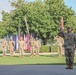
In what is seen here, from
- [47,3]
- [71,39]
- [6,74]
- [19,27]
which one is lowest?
[6,74]

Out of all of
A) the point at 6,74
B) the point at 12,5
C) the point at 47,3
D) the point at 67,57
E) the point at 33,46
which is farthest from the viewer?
the point at 12,5

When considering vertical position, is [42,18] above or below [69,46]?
above

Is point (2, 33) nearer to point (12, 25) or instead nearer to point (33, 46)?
point (12, 25)

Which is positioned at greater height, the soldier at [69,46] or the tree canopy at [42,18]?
the tree canopy at [42,18]

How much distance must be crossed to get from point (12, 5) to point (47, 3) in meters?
7.91

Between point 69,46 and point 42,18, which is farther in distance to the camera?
point 42,18

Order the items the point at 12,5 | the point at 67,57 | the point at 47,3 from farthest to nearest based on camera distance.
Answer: the point at 12,5 < the point at 47,3 < the point at 67,57

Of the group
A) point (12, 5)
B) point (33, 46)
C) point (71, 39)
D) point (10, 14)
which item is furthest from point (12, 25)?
point (71, 39)

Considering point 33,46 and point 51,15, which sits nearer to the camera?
point 33,46

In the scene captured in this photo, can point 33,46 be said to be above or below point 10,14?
below

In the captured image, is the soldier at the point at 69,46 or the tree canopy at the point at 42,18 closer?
the soldier at the point at 69,46

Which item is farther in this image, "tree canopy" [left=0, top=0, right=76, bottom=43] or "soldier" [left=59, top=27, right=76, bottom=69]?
"tree canopy" [left=0, top=0, right=76, bottom=43]

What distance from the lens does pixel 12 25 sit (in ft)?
175

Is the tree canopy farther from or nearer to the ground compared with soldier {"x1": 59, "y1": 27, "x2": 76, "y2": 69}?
farther from the ground
